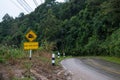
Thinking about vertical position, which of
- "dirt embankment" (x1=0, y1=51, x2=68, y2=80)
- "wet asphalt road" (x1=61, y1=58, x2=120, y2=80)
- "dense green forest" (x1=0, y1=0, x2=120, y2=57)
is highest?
"dense green forest" (x1=0, y1=0, x2=120, y2=57)

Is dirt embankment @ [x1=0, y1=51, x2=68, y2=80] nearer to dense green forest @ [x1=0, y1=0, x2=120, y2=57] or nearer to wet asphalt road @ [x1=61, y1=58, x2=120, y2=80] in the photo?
wet asphalt road @ [x1=61, y1=58, x2=120, y2=80]

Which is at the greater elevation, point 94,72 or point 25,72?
point 25,72

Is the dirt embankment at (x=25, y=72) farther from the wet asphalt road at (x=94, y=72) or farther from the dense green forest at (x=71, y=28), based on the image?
the dense green forest at (x=71, y=28)

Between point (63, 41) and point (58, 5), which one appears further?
point (58, 5)

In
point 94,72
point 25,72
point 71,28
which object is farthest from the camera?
point 71,28

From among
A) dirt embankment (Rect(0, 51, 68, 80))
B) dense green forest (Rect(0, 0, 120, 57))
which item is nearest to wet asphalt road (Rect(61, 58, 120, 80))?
dirt embankment (Rect(0, 51, 68, 80))

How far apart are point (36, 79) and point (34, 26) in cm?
8368

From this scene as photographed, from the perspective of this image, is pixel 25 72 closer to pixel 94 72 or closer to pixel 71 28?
pixel 94 72

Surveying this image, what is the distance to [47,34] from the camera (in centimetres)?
8988

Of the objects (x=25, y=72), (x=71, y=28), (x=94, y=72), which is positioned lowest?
(x=94, y=72)

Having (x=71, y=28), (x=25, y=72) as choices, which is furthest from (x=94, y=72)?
(x=71, y=28)

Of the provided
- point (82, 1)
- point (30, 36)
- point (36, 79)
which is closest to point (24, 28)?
point (82, 1)

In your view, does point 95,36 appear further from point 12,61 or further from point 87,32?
point 12,61

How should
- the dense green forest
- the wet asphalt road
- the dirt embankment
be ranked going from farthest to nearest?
the dense green forest < the wet asphalt road < the dirt embankment
